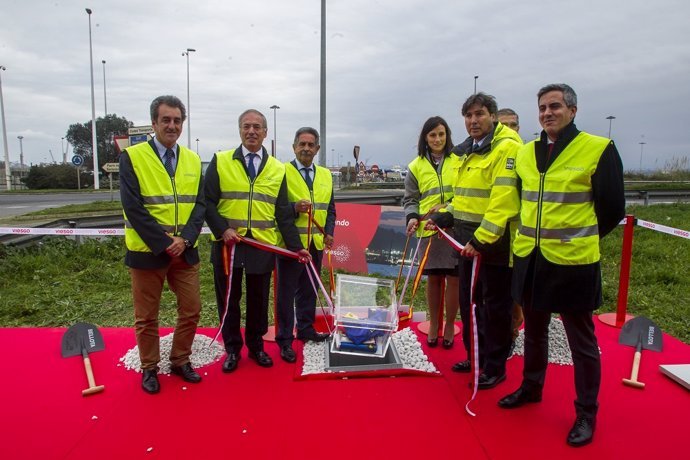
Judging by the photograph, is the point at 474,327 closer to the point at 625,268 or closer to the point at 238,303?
the point at 238,303

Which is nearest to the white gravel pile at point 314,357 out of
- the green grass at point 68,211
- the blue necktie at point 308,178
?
the blue necktie at point 308,178

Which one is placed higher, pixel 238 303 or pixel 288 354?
pixel 238 303

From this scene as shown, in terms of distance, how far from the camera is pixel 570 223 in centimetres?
253

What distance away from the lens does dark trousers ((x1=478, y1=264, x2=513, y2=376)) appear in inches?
125

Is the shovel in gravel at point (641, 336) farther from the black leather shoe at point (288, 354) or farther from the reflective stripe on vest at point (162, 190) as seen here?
the reflective stripe on vest at point (162, 190)

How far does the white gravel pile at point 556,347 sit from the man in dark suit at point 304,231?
5.59 ft

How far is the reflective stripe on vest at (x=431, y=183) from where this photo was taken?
12.7 feet

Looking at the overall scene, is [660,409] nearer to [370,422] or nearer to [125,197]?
[370,422]

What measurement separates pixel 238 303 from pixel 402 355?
4.59 feet

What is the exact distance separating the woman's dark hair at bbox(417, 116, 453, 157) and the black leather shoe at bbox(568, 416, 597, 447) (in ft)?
7.35

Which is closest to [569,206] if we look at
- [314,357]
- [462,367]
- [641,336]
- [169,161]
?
[462,367]

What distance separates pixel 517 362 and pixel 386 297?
118 cm

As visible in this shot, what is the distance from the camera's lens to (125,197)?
3.05 metres

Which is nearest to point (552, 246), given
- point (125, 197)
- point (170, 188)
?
point (170, 188)
